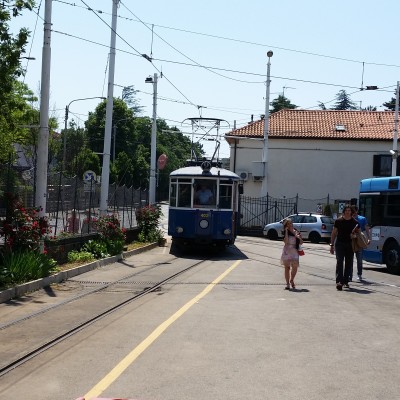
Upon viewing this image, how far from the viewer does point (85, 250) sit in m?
18.5

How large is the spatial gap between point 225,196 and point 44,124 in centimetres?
893

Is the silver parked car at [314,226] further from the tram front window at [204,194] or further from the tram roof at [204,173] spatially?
the tram front window at [204,194]

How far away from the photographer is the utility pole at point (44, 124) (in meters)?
14.7

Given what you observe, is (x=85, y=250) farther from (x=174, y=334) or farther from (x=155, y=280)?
(x=174, y=334)

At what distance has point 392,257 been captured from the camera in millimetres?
18703

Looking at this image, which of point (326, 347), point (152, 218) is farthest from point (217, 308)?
point (152, 218)

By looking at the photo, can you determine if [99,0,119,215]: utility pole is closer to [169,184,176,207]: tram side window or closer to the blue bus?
[169,184,176,207]: tram side window

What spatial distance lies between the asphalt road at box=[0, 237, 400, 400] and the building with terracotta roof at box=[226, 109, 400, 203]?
3105 cm

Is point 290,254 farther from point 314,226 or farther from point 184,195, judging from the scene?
point 314,226

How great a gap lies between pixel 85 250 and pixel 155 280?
13.3 feet

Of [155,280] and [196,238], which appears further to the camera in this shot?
[196,238]

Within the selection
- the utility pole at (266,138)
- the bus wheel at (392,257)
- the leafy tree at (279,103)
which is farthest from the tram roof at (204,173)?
the leafy tree at (279,103)

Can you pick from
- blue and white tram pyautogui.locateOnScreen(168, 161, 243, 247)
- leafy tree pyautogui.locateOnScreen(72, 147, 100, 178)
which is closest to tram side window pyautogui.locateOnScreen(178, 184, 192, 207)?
blue and white tram pyautogui.locateOnScreen(168, 161, 243, 247)

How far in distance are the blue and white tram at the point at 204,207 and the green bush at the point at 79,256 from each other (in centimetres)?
473
